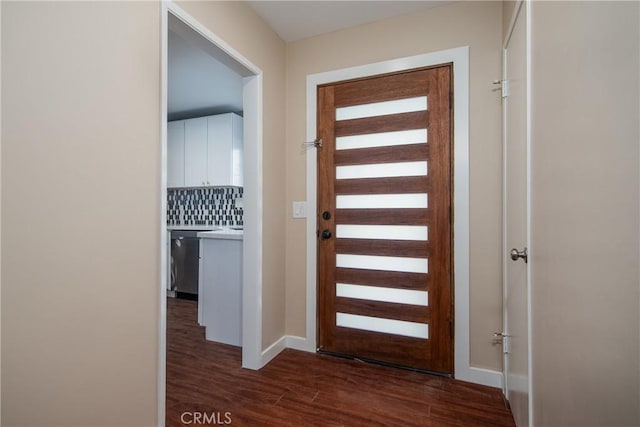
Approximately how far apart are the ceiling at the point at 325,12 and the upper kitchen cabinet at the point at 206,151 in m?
1.93

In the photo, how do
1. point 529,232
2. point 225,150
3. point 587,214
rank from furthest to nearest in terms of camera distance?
point 225,150 < point 529,232 < point 587,214

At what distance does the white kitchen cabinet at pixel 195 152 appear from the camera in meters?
4.12

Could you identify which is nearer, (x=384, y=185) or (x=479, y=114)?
(x=479, y=114)

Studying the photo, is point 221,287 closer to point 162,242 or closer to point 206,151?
point 162,242

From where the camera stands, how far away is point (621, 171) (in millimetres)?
627

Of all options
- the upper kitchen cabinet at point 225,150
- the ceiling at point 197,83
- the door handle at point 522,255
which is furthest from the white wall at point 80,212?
the upper kitchen cabinet at point 225,150

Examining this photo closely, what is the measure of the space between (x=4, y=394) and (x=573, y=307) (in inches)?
66.0

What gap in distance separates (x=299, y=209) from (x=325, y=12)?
1453 millimetres

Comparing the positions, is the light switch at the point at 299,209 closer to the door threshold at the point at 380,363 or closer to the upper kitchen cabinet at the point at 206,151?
the door threshold at the point at 380,363

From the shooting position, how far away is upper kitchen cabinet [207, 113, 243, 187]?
→ 13.0 ft

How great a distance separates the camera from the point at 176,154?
4301 millimetres

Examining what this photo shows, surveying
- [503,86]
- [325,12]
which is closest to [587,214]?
[503,86]

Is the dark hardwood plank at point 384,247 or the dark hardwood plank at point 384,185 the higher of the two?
the dark hardwood plank at point 384,185

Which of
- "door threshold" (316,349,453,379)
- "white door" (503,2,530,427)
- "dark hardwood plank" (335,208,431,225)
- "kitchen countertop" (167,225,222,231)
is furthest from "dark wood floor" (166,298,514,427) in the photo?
"kitchen countertop" (167,225,222,231)
